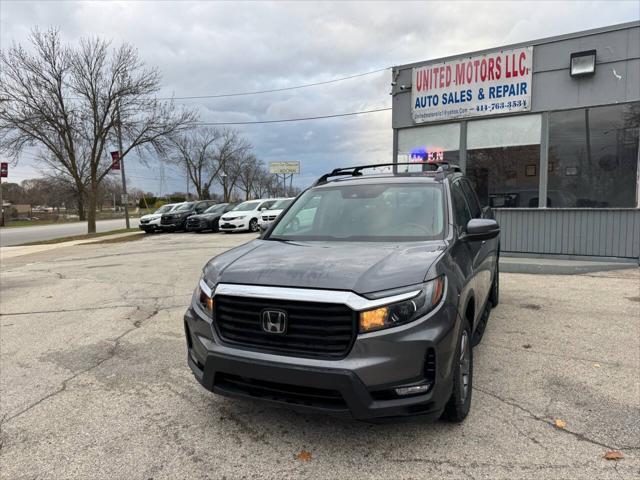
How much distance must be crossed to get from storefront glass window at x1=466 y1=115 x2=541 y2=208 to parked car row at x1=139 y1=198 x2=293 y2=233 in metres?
11.7

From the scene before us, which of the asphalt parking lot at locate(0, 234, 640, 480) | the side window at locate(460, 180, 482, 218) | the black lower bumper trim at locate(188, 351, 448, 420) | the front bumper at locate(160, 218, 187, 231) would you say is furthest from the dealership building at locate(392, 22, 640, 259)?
the front bumper at locate(160, 218, 187, 231)

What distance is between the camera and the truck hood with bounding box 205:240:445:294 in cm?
259

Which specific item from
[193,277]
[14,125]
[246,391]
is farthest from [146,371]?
[14,125]

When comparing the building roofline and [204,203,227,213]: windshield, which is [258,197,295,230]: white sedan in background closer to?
[204,203,227,213]: windshield

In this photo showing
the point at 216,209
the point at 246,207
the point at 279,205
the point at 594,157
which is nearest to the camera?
the point at 594,157

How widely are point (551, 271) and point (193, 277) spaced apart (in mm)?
7264

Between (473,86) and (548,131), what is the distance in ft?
6.40

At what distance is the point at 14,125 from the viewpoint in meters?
21.9

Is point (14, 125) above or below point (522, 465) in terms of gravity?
above

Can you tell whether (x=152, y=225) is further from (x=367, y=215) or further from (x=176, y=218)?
(x=367, y=215)

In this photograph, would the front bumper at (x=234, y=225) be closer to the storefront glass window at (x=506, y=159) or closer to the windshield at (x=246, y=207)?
the windshield at (x=246, y=207)

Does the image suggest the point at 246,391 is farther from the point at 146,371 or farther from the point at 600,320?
the point at 600,320

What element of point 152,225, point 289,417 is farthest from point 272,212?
point 289,417

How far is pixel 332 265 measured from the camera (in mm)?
2779
